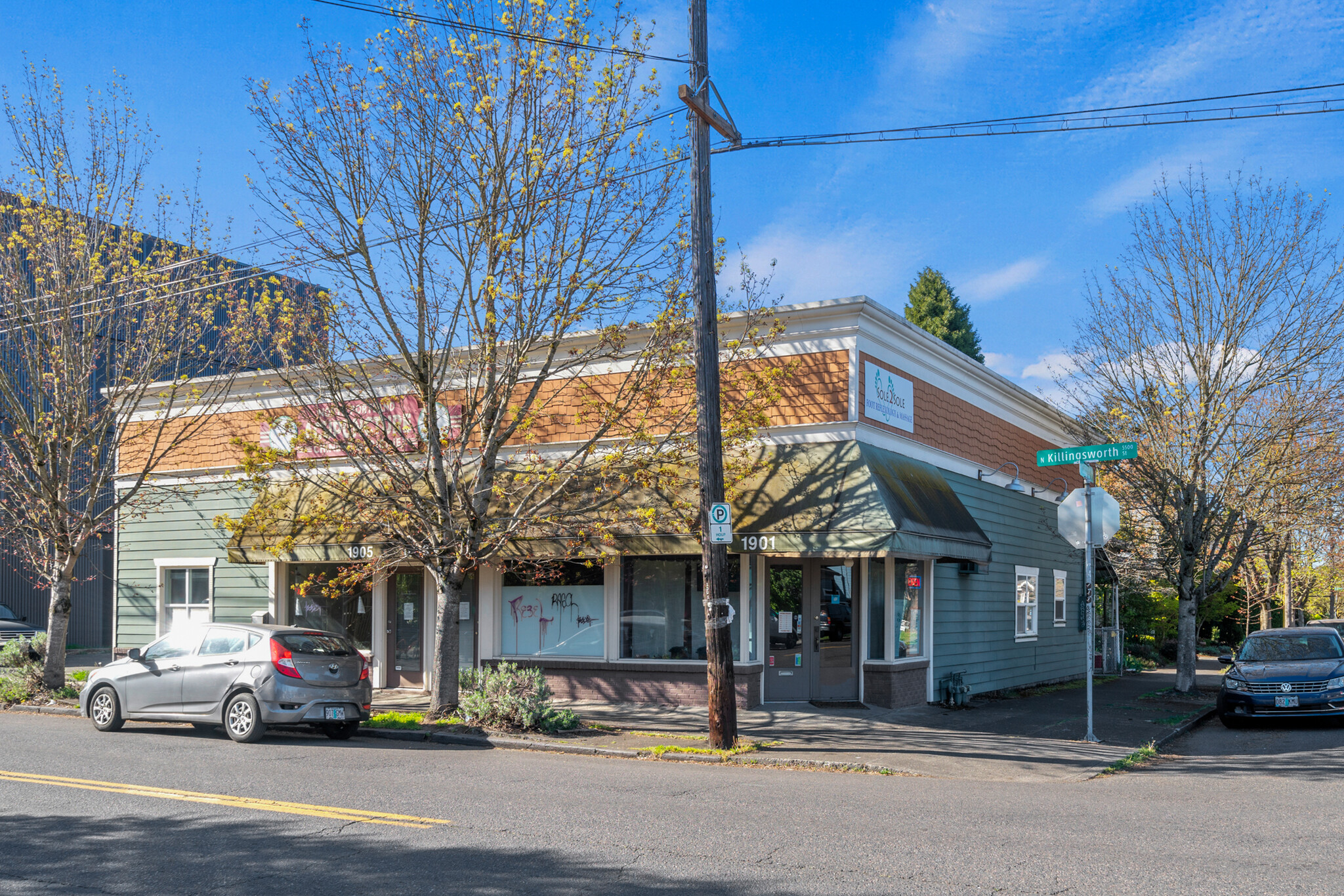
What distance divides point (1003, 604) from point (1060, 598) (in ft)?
13.7

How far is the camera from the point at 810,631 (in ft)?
51.2

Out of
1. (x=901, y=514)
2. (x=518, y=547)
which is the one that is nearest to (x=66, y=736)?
(x=518, y=547)

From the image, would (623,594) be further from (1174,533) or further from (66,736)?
(1174,533)

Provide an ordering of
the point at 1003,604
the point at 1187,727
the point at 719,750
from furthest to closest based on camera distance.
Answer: the point at 1003,604
the point at 1187,727
the point at 719,750

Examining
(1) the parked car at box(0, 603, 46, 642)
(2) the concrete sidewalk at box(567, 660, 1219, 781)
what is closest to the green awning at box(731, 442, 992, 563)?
(2) the concrete sidewalk at box(567, 660, 1219, 781)

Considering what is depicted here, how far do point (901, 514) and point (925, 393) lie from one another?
3861 mm

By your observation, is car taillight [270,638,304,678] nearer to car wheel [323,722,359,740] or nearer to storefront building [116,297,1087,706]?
car wheel [323,722,359,740]

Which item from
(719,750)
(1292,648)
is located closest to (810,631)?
(719,750)

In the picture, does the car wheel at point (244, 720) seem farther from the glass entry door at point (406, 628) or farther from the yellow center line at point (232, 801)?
the glass entry door at point (406, 628)

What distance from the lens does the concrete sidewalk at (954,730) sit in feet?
36.5

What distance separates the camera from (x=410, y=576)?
18.4 meters

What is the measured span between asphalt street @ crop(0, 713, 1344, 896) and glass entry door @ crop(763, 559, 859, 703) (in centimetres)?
470

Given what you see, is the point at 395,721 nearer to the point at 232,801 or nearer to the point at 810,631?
the point at 232,801

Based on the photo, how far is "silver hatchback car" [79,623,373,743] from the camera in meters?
12.4
